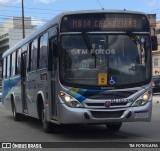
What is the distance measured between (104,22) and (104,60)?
1.03m

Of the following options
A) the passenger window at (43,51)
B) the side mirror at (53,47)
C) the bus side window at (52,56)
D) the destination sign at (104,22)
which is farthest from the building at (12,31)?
the destination sign at (104,22)

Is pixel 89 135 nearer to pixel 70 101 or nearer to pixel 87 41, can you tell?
pixel 70 101

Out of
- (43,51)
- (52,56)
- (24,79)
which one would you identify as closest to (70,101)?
(52,56)

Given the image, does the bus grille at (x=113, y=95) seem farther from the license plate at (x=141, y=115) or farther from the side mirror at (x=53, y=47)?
the side mirror at (x=53, y=47)

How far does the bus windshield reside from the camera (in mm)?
12031

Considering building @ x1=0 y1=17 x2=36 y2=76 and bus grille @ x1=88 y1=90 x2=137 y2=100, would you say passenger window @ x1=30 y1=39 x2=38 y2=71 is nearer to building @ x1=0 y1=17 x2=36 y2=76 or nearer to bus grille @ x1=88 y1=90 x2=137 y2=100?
bus grille @ x1=88 y1=90 x2=137 y2=100

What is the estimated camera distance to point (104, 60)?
12.2 meters

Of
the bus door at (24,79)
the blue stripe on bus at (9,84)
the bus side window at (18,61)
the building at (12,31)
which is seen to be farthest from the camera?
the building at (12,31)

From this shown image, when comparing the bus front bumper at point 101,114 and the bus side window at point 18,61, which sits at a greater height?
the bus side window at point 18,61

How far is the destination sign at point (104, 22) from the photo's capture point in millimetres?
12312

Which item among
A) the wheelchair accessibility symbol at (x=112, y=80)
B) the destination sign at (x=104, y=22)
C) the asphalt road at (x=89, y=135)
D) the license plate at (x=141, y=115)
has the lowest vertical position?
the asphalt road at (x=89, y=135)

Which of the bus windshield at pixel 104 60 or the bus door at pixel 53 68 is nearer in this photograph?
the bus windshield at pixel 104 60

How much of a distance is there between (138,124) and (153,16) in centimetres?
6182

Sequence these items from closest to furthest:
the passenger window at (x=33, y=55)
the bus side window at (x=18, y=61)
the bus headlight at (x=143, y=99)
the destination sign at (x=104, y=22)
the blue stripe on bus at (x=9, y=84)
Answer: the bus headlight at (x=143, y=99) → the destination sign at (x=104, y=22) → the passenger window at (x=33, y=55) → the bus side window at (x=18, y=61) → the blue stripe on bus at (x=9, y=84)
